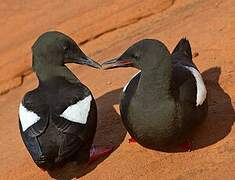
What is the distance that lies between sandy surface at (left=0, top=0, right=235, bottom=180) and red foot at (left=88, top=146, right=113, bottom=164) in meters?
0.06

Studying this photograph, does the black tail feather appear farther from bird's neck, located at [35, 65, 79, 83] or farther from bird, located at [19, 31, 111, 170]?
bird's neck, located at [35, 65, 79, 83]

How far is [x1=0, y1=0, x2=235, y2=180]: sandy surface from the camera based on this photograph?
18.6 ft

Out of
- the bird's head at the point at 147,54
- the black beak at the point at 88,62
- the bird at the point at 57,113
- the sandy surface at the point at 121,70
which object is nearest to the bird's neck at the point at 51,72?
the bird at the point at 57,113

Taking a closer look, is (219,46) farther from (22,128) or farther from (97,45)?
(22,128)

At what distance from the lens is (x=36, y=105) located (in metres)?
5.60

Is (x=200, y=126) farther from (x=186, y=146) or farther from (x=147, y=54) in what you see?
(x=147, y=54)

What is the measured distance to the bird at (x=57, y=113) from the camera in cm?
539

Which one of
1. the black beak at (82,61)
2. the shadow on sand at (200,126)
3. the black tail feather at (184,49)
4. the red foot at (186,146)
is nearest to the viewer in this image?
the red foot at (186,146)

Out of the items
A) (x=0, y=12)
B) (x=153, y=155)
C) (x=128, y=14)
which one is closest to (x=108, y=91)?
(x=153, y=155)

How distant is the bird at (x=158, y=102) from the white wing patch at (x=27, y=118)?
2.72ft

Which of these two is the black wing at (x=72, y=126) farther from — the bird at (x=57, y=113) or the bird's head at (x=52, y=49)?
the bird's head at (x=52, y=49)

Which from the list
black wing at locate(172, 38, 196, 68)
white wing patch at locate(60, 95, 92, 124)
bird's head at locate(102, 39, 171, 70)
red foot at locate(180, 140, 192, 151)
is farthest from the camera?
black wing at locate(172, 38, 196, 68)

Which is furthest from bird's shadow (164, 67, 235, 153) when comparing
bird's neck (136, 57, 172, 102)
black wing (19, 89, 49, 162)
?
black wing (19, 89, 49, 162)

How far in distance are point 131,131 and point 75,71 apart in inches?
107
